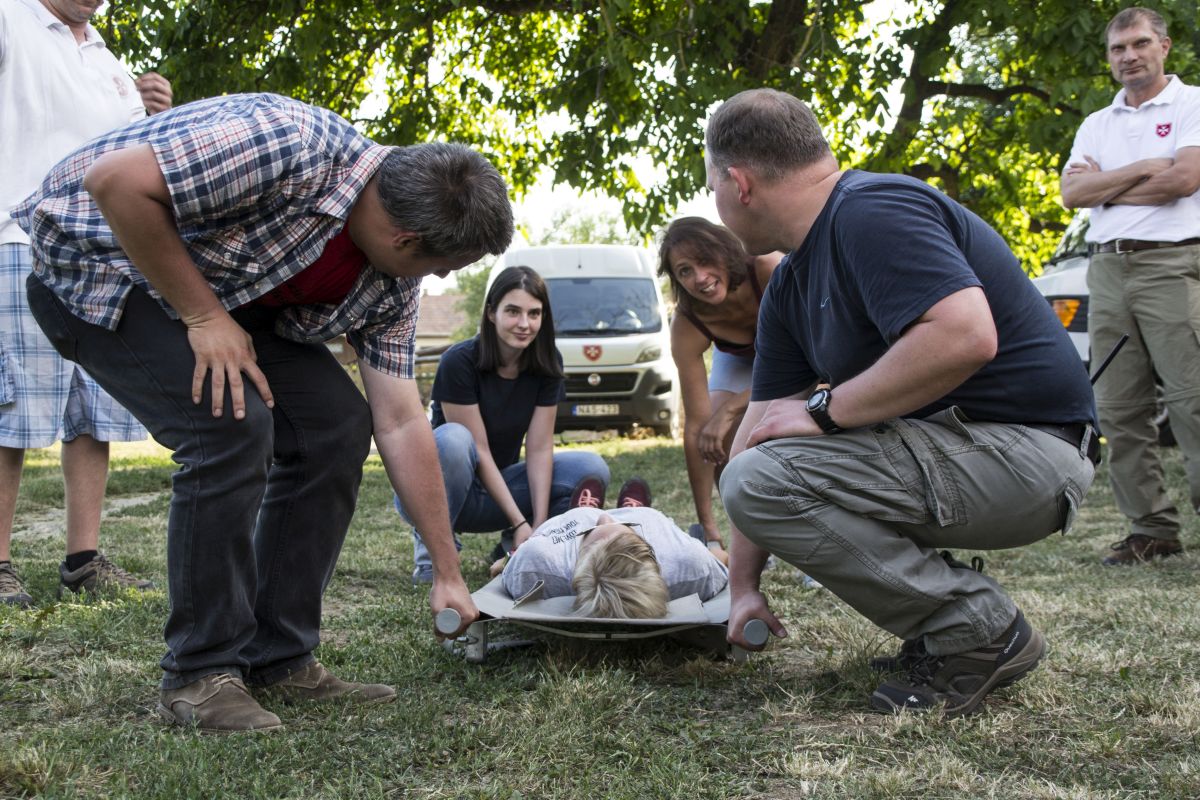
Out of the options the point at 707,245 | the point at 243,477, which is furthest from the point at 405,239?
the point at 707,245

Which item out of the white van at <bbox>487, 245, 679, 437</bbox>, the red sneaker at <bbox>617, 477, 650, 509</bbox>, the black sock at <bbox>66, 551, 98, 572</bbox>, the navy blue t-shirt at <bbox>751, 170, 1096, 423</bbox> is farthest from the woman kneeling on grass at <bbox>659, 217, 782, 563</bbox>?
the white van at <bbox>487, 245, 679, 437</bbox>

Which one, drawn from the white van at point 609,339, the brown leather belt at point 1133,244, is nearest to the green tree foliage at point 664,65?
the white van at point 609,339

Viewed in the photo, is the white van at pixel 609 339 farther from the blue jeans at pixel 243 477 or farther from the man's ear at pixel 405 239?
the man's ear at pixel 405 239

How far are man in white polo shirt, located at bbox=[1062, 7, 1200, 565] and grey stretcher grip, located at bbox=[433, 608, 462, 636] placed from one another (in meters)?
3.14

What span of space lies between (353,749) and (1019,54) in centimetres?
827

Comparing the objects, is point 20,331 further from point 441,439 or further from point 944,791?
point 944,791

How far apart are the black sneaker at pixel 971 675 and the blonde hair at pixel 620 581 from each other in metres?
0.72

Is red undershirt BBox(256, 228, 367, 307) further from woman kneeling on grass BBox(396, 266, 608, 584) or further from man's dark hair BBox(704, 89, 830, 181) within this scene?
woman kneeling on grass BBox(396, 266, 608, 584)

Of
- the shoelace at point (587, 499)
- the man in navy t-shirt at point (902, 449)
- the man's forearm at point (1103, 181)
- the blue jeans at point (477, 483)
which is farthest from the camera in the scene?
the shoelace at point (587, 499)

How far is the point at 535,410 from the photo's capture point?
483 cm

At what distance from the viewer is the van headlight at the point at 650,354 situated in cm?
Answer: 1322

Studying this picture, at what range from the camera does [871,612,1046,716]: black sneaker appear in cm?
247

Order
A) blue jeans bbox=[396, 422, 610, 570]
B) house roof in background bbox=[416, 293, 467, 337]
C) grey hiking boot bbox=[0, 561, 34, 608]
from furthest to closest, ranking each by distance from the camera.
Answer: house roof in background bbox=[416, 293, 467, 337]
blue jeans bbox=[396, 422, 610, 570]
grey hiking boot bbox=[0, 561, 34, 608]

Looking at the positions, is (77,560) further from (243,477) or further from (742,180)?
(742,180)
